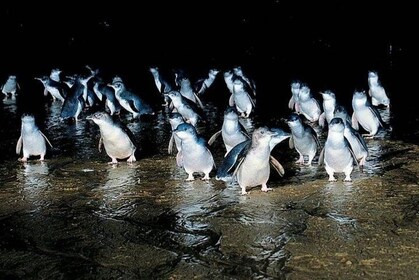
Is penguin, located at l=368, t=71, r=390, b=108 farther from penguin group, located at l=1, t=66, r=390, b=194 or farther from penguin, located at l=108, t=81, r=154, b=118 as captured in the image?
penguin, located at l=108, t=81, r=154, b=118

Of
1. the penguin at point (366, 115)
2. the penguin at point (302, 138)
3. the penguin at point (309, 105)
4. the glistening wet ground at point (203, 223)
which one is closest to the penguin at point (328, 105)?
the penguin at point (366, 115)

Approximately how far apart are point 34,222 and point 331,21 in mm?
14369

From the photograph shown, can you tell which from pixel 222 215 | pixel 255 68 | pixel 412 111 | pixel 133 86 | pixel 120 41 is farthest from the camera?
pixel 120 41

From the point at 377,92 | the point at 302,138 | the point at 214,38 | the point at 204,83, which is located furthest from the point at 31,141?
the point at 214,38

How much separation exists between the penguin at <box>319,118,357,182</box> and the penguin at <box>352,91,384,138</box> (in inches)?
87.8

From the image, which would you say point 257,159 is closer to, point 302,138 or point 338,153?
point 338,153

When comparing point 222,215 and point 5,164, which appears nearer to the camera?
point 222,215

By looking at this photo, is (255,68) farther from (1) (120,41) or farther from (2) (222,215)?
(2) (222,215)

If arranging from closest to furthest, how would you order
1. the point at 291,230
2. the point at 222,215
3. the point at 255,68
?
the point at 291,230, the point at 222,215, the point at 255,68

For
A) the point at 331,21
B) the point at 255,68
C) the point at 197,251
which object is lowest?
the point at 197,251


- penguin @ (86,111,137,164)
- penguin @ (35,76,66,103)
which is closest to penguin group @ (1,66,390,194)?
penguin @ (86,111,137,164)

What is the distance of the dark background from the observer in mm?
16562

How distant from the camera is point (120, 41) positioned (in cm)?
1986

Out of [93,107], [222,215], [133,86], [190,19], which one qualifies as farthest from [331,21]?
[222,215]
